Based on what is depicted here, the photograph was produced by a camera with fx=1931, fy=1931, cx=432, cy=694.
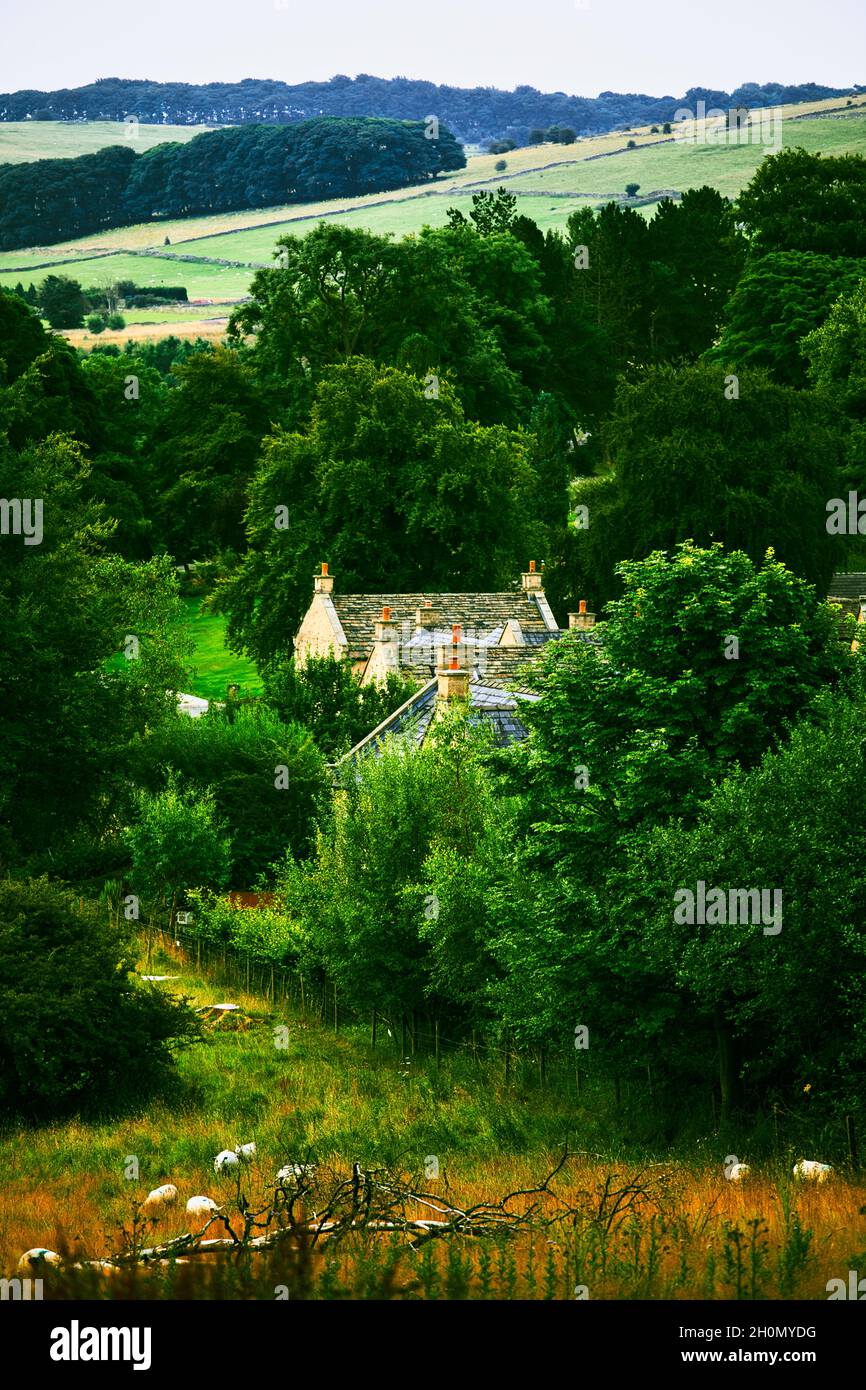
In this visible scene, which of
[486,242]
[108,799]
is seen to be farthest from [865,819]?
[486,242]

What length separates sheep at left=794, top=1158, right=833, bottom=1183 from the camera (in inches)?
833

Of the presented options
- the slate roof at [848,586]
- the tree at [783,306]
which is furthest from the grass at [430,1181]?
the tree at [783,306]

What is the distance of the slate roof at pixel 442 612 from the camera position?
6131 cm

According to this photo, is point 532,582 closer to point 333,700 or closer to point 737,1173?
point 333,700

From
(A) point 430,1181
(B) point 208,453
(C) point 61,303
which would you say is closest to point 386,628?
(A) point 430,1181

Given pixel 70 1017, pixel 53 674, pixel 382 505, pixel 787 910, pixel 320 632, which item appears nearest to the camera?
pixel 787 910

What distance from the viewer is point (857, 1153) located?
2252cm

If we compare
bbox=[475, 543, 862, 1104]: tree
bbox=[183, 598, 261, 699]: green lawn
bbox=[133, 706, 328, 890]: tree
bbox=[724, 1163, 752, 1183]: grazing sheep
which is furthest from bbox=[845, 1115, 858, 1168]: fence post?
bbox=[183, 598, 261, 699]: green lawn

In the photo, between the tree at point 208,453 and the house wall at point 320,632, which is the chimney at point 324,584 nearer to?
the house wall at point 320,632

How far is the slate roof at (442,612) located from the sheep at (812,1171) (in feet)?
128

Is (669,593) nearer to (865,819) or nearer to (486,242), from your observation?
(865,819)

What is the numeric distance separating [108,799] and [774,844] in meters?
29.9

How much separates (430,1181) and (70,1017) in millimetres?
8195

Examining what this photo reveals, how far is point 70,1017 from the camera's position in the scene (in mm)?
28141
